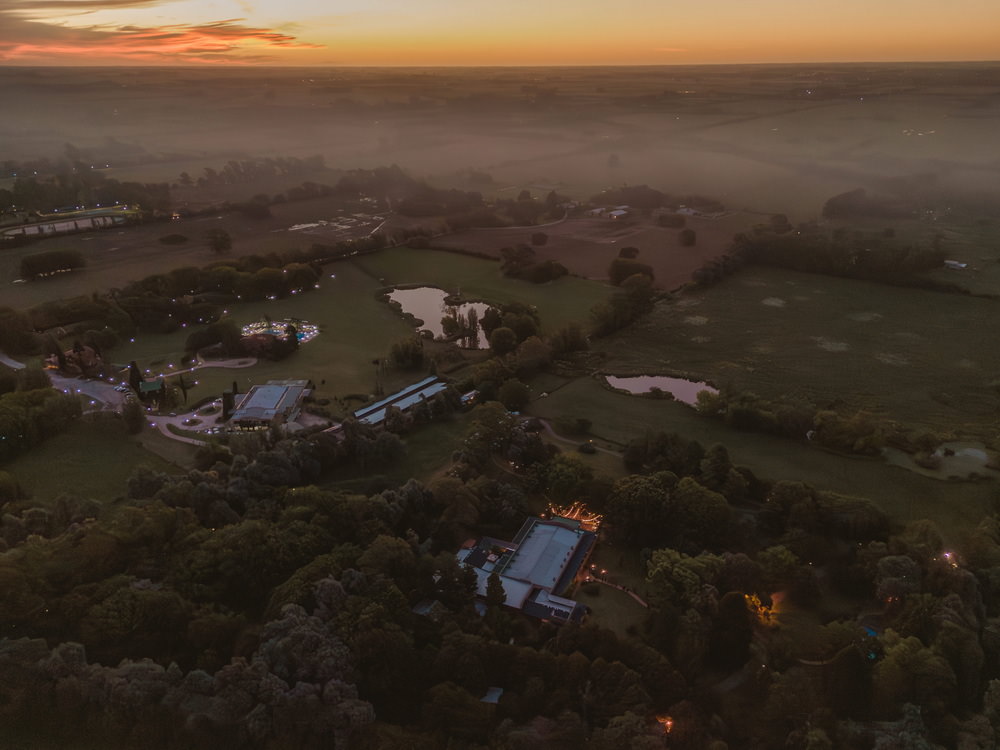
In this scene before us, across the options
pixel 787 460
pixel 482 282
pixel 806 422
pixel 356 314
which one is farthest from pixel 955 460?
pixel 356 314

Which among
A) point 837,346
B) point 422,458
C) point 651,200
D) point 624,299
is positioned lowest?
point 422,458

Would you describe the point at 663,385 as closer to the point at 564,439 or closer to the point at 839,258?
the point at 564,439

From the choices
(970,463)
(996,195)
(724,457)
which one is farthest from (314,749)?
(996,195)

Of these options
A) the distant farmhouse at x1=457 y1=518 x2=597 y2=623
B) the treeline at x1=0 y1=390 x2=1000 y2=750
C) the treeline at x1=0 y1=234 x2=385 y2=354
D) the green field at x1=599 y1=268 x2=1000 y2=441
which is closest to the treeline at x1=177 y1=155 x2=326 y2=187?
the treeline at x1=0 y1=234 x2=385 y2=354

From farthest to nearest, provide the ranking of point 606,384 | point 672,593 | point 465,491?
point 606,384 → point 465,491 → point 672,593

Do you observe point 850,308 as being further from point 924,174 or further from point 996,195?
point 924,174

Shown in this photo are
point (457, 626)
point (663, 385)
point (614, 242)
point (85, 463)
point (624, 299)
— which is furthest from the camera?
point (614, 242)
